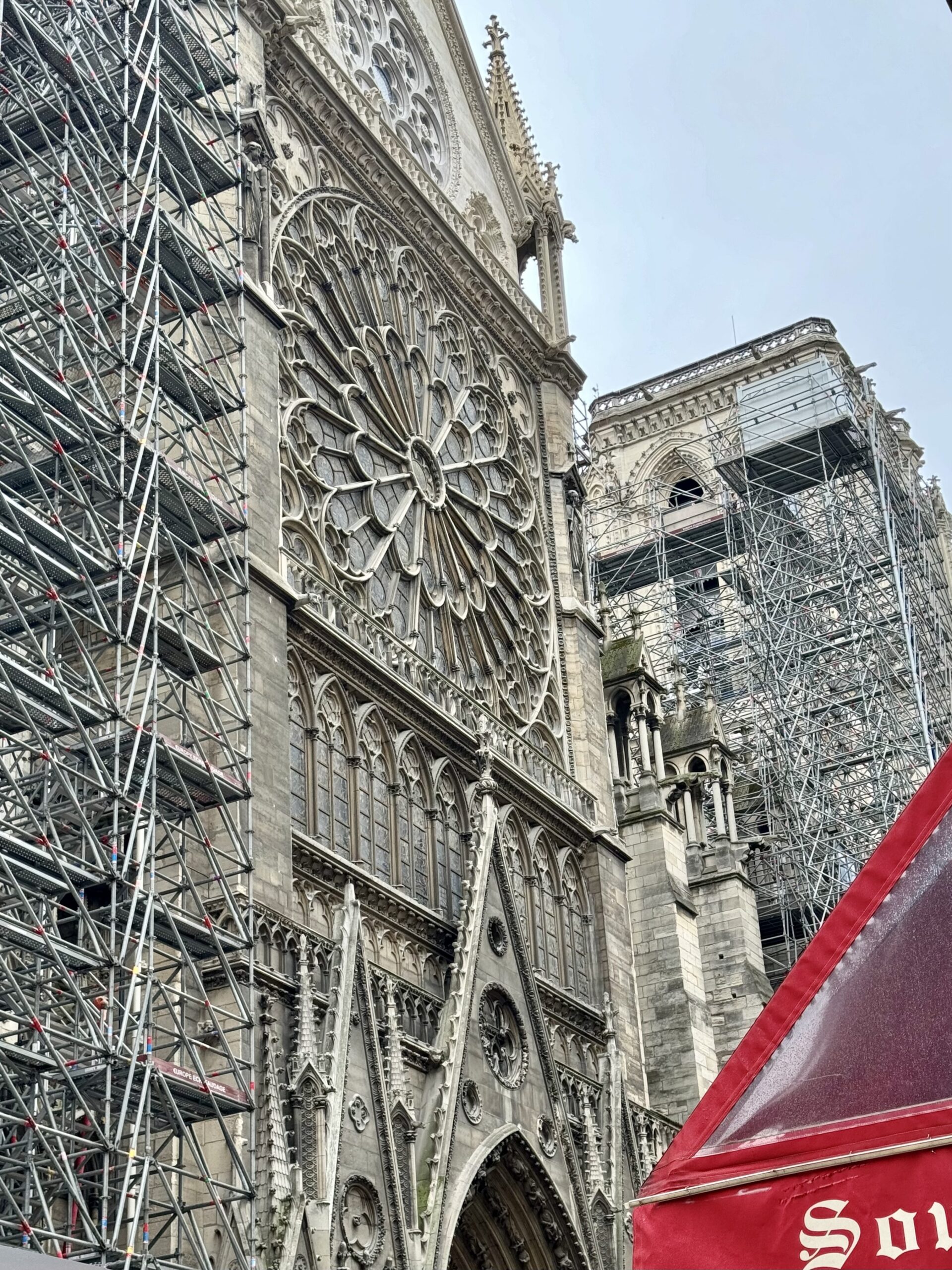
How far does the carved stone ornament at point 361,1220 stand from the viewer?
16.5m

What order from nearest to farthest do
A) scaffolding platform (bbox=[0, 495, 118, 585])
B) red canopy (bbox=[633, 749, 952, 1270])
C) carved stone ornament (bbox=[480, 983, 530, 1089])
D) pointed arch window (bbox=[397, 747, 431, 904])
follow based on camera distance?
red canopy (bbox=[633, 749, 952, 1270]) → scaffolding platform (bbox=[0, 495, 118, 585]) → carved stone ornament (bbox=[480, 983, 530, 1089]) → pointed arch window (bbox=[397, 747, 431, 904])

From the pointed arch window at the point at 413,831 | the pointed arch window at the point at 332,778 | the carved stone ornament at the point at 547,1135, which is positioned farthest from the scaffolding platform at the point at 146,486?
the carved stone ornament at the point at 547,1135

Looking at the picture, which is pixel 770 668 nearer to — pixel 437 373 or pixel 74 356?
pixel 437 373

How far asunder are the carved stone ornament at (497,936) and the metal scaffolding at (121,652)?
4.20m

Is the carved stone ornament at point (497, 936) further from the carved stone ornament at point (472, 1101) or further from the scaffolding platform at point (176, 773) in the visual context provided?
the scaffolding platform at point (176, 773)

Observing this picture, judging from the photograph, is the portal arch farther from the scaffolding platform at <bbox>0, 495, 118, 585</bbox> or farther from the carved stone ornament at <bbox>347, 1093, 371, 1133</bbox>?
the scaffolding platform at <bbox>0, 495, 118, 585</bbox>

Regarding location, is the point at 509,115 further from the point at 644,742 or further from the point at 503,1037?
the point at 503,1037

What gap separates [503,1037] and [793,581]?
69.5 ft

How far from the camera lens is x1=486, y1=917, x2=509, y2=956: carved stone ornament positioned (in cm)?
2073

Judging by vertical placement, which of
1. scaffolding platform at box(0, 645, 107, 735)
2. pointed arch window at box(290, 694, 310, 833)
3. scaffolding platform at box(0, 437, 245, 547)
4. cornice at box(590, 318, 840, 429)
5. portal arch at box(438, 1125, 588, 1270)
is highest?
cornice at box(590, 318, 840, 429)

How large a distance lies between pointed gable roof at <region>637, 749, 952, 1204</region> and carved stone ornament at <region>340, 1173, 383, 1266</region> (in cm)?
1270

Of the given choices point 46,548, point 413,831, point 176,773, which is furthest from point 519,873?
point 46,548

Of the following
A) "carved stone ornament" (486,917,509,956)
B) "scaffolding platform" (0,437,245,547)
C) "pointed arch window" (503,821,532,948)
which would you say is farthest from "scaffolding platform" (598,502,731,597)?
"scaffolding platform" (0,437,245,547)

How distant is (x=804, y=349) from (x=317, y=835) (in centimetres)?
3083
